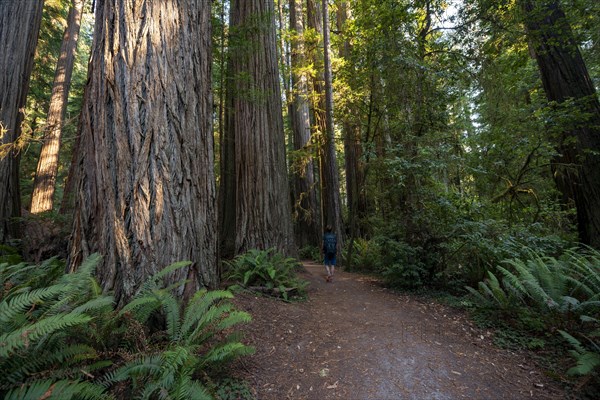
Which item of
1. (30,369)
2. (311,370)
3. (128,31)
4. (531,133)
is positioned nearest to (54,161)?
(128,31)

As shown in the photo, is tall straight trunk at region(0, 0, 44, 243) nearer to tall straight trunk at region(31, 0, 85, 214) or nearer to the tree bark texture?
tall straight trunk at region(31, 0, 85, 214)

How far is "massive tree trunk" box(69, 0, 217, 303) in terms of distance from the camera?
295cm

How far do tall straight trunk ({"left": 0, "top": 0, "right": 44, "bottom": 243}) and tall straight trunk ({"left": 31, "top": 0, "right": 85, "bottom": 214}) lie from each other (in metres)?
2.91

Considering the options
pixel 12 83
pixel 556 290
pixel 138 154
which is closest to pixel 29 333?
pixel 138 154

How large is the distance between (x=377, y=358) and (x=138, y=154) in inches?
138

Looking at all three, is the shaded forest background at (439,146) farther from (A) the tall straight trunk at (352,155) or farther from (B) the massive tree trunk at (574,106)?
(A) the tall straight trunk at (352,155)

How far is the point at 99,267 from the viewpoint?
2.96 metres

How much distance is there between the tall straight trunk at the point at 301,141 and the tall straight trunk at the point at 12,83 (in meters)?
8.33

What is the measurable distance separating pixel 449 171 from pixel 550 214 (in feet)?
8.19

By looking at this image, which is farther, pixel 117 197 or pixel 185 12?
pixel 185 12

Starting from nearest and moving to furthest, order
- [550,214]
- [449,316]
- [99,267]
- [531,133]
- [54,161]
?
[99,267] → [449,316] → [531,133] → [550,214] → [54,161]

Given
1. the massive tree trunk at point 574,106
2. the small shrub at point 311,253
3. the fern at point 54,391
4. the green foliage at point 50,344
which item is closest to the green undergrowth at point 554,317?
the massive tree trunk at point 574,106

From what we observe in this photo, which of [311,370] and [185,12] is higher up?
[185,12]

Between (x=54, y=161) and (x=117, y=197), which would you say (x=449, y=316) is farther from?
(x=54, y=161)
